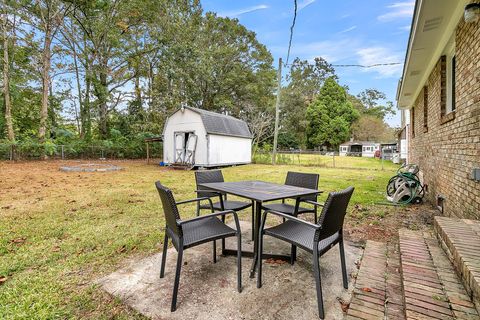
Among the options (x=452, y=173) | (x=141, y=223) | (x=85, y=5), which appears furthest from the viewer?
(x=85, y=5)

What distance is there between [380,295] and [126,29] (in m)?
21.4

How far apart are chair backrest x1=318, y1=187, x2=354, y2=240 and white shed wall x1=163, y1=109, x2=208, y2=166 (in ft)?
36.6

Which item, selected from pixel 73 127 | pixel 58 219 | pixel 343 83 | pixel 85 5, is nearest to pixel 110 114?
pixel 73 127

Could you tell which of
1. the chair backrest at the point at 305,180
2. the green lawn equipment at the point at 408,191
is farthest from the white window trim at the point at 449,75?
the chair backrest at the point at 305,180

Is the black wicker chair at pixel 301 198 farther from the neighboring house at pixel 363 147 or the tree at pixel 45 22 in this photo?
the neighboring house at pixel 363 147

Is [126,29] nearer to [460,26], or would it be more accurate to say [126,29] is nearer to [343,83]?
[460,26]

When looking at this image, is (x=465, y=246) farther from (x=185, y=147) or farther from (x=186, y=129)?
(x=186, y=129)

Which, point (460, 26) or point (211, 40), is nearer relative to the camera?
point (460, 26)

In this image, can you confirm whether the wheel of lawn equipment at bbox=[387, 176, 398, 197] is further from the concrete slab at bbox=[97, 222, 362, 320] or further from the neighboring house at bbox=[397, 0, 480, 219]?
the concrete slab at bbox=[97, 222, 362, 320]

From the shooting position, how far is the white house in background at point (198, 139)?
13.0 metres

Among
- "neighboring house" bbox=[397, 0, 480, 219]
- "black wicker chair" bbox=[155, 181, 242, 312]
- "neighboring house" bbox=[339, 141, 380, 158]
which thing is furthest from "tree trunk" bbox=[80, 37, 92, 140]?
"neighboring house" bbox=[339, 141, 380, 158]

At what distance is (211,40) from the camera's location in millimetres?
23016

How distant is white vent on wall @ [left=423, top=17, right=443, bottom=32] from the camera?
336 cm

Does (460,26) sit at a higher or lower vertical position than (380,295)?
higher
